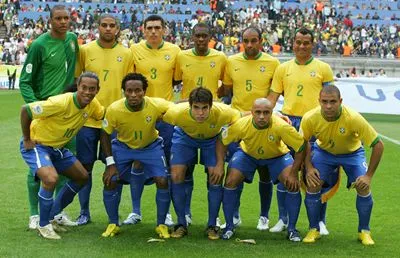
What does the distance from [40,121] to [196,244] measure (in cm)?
206

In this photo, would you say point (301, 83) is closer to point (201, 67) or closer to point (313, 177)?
point (201, 67)

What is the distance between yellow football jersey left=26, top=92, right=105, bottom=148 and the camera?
8.21 metres

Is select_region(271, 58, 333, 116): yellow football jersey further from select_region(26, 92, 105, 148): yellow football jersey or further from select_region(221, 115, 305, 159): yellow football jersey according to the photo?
select_region(26, 92, 105, 148): yellow football jersey

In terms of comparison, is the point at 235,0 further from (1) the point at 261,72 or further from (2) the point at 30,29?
(1) the point at 261,72

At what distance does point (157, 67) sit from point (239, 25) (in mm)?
36016

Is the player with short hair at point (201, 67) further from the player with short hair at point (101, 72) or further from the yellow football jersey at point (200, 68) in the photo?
the player with short hair at point (101, 72)

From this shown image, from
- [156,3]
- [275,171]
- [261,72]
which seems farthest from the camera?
[156,3]

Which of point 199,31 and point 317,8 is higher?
point 199,31

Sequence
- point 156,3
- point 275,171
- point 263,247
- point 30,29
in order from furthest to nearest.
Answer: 1. point 156,3
2. point 30,29
3. point 275,171
4. point 263,247

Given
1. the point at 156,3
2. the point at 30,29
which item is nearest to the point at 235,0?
the point at 156,3

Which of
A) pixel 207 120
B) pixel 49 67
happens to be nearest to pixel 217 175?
pixel 207 120

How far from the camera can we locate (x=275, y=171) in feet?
27.9

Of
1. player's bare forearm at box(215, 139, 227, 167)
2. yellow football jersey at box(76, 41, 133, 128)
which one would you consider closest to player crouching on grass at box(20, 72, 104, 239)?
yellow football jersey at box(76, 41, 133, 128)

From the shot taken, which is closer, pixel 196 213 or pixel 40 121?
pixel 40 121
